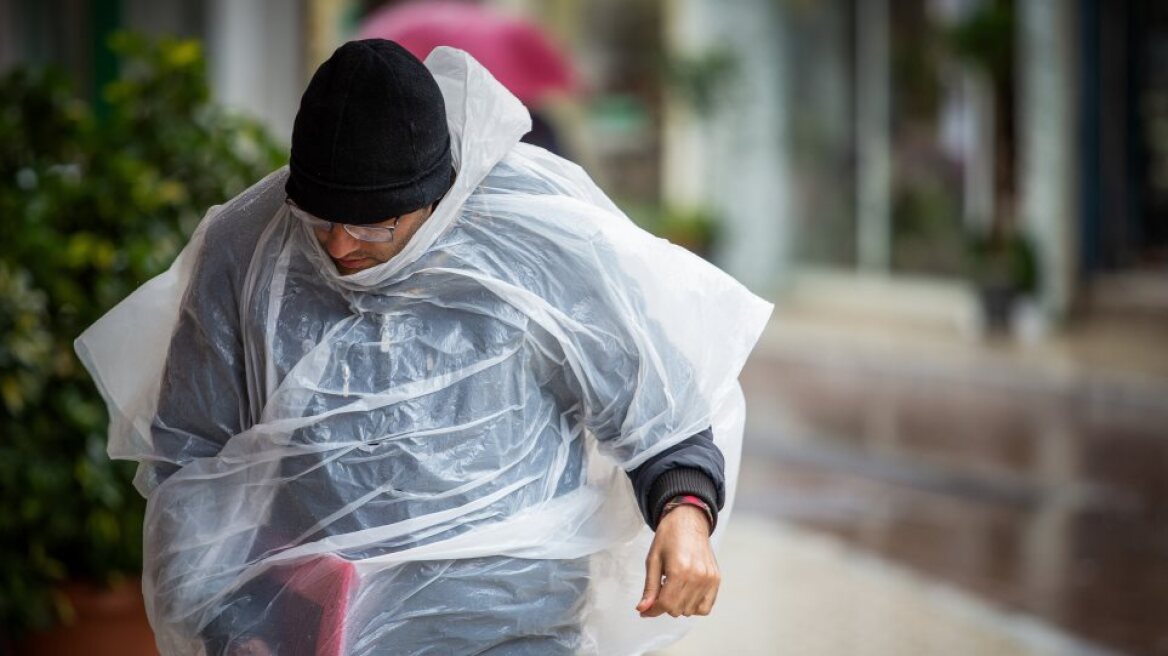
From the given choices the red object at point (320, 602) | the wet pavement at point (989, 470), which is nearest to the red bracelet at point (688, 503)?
the red object at point (320, 602)

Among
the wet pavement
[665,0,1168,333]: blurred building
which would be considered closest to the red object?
the wet pavement

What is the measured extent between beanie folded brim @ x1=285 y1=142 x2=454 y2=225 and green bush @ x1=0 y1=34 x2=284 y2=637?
2182 millimetres

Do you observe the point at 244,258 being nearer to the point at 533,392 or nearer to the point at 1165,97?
the point at 533,392

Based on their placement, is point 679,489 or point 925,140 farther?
point 925,140

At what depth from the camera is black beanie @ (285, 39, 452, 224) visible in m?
2.00

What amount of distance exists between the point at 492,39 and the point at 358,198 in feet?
11.3

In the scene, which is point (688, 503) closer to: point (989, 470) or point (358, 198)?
point (358, 198)

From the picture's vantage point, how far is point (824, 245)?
696 inches

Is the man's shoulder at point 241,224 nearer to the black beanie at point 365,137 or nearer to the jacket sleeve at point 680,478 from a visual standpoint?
the black beanie at point 365,137

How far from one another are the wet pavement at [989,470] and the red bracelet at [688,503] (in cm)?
395

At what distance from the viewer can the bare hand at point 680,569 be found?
2059mm

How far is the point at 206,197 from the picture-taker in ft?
14.5

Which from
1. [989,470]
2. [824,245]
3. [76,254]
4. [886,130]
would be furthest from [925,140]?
[76,254]

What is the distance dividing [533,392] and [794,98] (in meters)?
15.9
